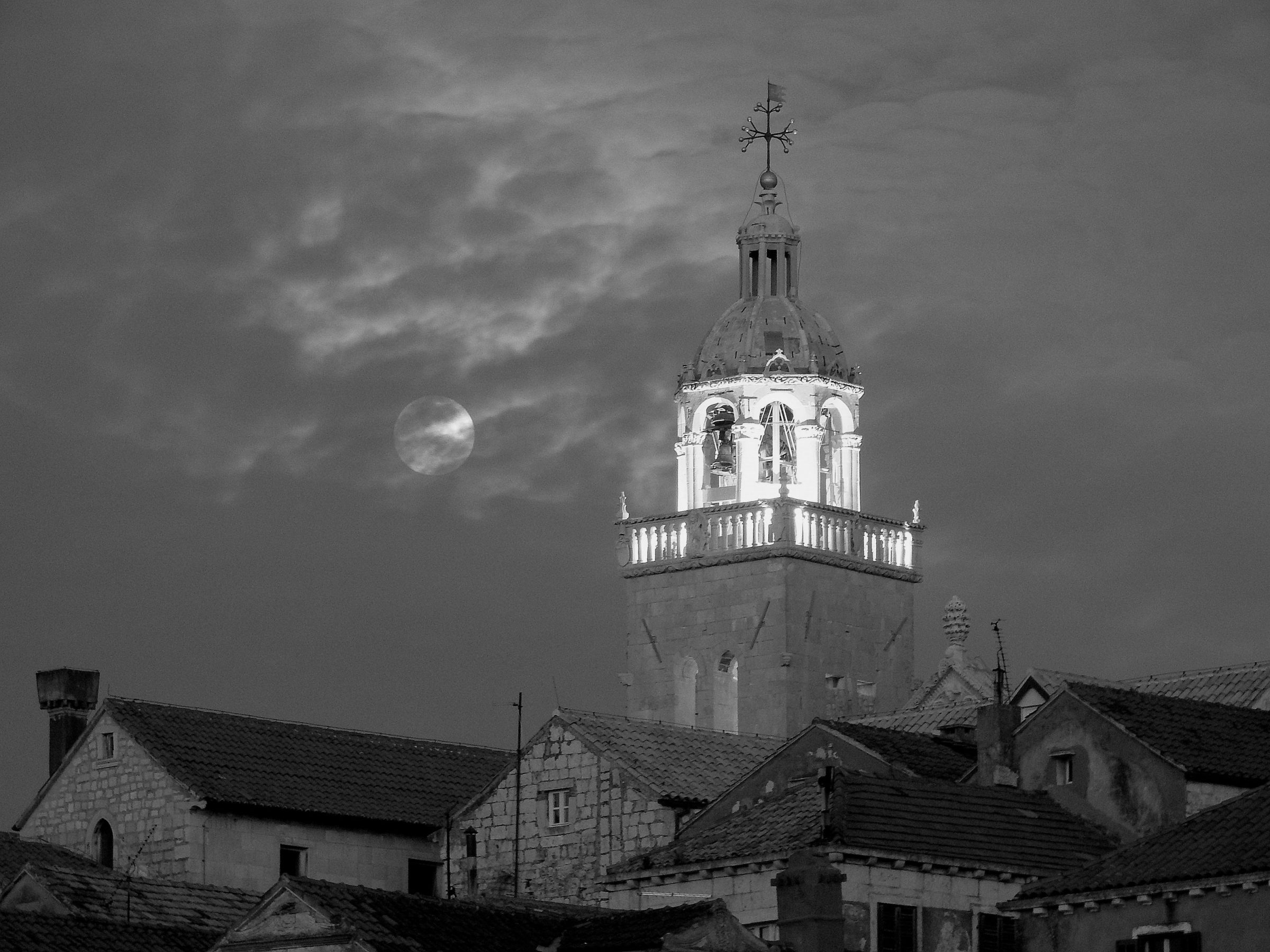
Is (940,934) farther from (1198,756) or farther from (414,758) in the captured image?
(414,758)

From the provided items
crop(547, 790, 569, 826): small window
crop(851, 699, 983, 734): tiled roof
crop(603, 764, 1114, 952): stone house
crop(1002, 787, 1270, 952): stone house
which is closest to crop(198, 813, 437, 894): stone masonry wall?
crop(547, 790, 569, 826): small window

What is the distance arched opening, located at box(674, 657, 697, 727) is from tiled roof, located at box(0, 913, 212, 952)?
22865 mm

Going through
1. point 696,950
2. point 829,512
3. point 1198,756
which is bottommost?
point 696,950

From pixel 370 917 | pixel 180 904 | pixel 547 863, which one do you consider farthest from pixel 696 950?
pixel 547 863

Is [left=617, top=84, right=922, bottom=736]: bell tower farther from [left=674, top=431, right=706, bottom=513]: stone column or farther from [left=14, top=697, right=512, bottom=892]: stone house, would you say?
[left=14, top=697, right=512, bottom=892]: stone house

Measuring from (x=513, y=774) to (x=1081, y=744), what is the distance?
41.5ft

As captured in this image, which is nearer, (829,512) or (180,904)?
(180,904)

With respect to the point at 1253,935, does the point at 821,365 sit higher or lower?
higher

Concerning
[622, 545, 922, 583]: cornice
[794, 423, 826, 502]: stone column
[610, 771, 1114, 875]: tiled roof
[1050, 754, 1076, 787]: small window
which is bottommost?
[610, 771, 1114, 875]: tiled roof

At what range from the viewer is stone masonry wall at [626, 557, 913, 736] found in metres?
80.9

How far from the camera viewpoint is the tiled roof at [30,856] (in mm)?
72125

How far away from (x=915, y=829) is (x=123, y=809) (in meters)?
19.9

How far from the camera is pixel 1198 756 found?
6412 centimetres

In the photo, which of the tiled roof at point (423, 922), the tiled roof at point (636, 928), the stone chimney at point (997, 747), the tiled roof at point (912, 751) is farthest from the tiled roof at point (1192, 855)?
the tiled roof at point (912, 751)
